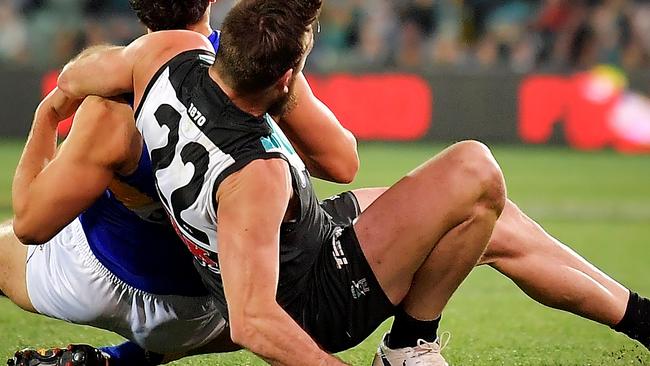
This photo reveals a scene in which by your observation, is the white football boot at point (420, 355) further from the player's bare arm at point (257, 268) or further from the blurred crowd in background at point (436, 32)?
the blurred crowd in background at point (436, 32)

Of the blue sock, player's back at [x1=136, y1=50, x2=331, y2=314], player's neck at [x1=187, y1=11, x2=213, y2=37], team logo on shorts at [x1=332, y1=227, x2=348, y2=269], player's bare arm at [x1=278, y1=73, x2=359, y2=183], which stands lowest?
the blue sock

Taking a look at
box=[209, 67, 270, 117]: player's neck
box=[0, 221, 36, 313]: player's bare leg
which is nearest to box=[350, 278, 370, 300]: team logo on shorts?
box=[209, 67, 270, 117]: player's neck

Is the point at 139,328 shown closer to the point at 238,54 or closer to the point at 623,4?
the point at 238,54

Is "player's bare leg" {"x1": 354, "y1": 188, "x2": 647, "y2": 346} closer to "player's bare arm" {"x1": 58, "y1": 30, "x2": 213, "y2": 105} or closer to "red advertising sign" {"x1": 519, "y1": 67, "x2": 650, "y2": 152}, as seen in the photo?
"player's bare arm" {"x1": 58, "y1": 30, "x2": 213, "y2": 105}

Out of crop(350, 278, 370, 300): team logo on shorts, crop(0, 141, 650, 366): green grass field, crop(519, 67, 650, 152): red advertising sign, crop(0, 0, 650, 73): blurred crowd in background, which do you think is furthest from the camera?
crop(0, 0, 650, 73): blurred crowd in background

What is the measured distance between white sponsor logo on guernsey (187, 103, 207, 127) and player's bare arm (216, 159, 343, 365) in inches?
8.5

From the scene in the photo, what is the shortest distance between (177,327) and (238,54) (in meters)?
1.21

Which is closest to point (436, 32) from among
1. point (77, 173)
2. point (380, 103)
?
point (380, 103)

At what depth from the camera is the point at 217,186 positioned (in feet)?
10.2

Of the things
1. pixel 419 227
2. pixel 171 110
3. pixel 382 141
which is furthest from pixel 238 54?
pixel 382 141

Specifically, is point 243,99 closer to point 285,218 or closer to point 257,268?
point 285,218

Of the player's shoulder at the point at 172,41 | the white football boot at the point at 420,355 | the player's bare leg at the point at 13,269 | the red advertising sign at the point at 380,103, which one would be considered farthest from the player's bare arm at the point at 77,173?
the red advertising sign at the point at 380,103

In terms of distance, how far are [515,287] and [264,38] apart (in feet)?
12.8

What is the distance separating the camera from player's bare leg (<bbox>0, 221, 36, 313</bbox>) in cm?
407
